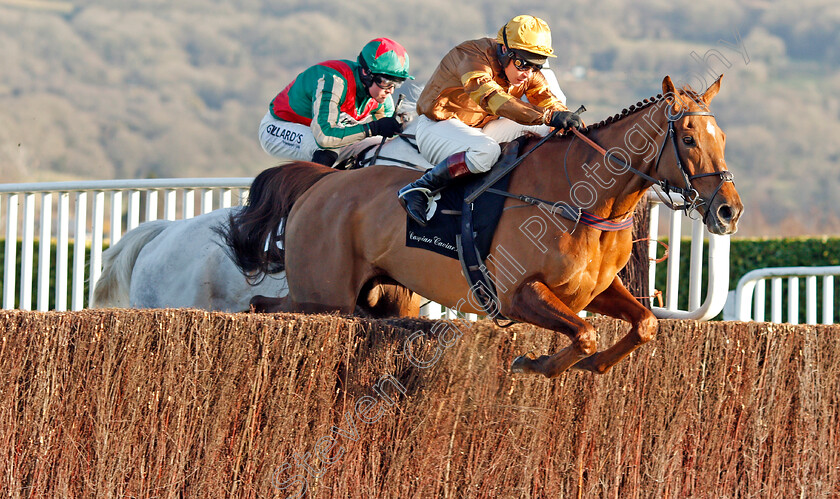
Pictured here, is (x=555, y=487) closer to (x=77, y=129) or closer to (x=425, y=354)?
(x=425, y=354)

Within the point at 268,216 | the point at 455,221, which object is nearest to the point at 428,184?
the point at 455,221

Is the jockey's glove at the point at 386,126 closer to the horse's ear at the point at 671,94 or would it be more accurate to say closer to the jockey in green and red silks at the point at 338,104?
the jockey in green and red silks at the point at 338,104

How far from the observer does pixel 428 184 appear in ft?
14.3

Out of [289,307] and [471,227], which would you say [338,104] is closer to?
[289,307]

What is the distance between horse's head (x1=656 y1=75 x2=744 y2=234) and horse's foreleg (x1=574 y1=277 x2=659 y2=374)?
1.75ft

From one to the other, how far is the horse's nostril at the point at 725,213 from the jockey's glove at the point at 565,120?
35.0 inches

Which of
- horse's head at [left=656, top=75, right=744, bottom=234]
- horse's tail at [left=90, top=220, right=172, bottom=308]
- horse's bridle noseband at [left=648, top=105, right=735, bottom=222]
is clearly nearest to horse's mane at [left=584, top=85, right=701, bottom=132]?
horse's head at [left=656, top=75, right=744, bottom=234]

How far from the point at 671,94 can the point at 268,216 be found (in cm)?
259

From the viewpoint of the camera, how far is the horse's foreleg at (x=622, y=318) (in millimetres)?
3781

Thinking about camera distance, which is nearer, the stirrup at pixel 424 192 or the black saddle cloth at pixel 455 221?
the black saddle cloth at pixel 455 221

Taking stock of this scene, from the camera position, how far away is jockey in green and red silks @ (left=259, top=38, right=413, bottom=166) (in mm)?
5309

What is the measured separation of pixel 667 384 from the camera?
421cm

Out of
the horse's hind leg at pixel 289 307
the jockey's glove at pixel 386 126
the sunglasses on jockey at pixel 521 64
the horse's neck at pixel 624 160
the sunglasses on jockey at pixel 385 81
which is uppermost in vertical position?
the sunglasses on jockey at pixel 385 81

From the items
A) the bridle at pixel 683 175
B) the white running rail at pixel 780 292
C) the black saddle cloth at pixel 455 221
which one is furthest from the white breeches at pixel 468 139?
the white running rail at pixel 780 292
